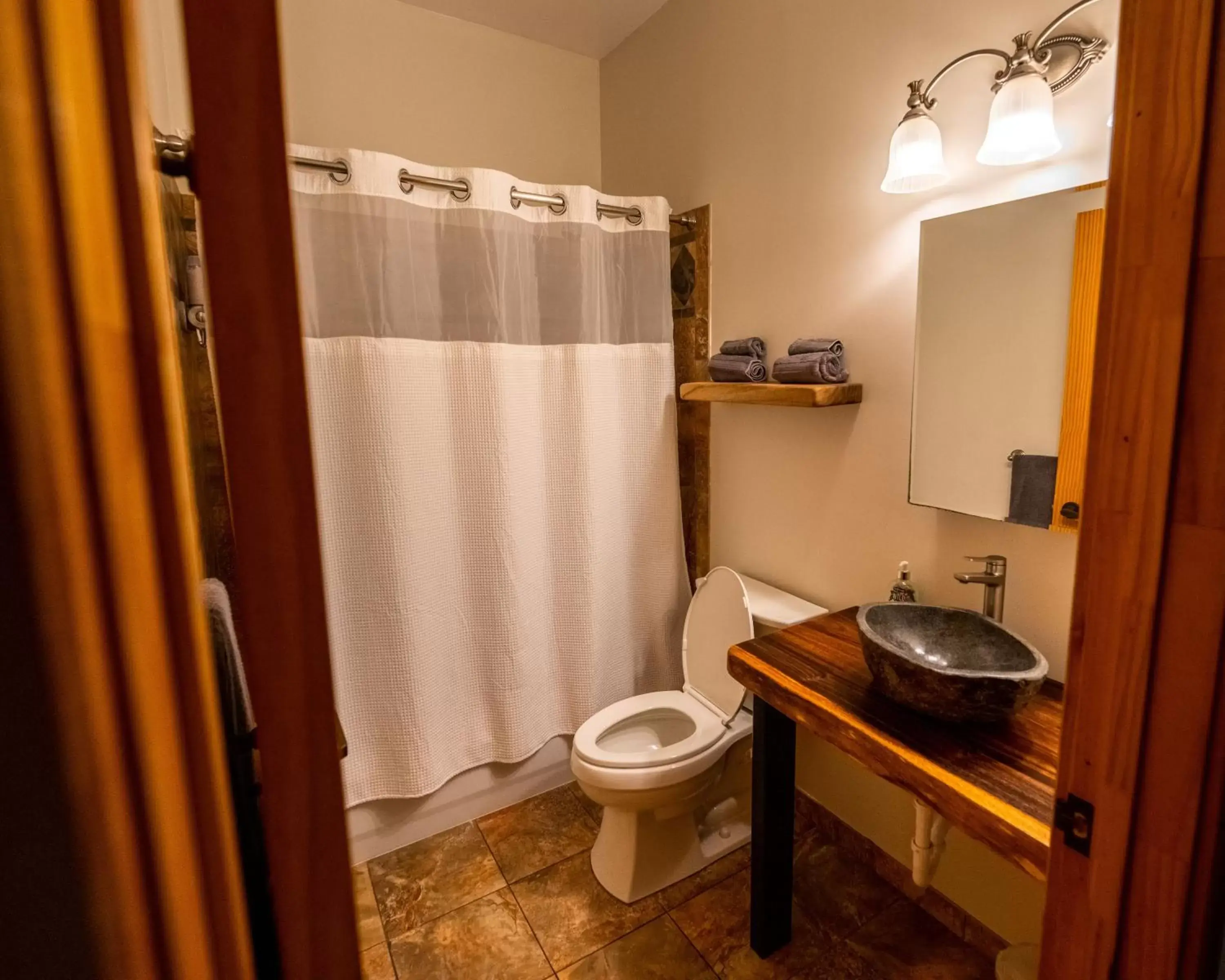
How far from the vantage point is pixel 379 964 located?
5.39 feet

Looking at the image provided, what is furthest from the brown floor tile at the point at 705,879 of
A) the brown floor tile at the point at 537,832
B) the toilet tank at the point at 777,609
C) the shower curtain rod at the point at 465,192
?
the shower curtain rod at the point at 465,192

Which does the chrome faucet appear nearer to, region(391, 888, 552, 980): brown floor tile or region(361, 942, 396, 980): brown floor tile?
region(391, 888, 552, 980): brown floor tile

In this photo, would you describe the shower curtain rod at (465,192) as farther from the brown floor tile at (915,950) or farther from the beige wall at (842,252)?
the brown floor tile at (915,950)

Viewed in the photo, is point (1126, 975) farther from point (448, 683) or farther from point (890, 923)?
point (448, 683)

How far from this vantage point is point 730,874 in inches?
75.3

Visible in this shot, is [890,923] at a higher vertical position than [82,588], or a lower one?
lower

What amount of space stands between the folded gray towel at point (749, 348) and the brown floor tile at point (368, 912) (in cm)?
178

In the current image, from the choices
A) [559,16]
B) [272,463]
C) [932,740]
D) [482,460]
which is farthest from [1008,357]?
[559,16]

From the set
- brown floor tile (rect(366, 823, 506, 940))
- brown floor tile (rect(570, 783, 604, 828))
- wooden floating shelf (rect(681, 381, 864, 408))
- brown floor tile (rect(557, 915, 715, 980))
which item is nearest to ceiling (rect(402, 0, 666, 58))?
wooden floating shelf (rect(681, 381, 864, 408))

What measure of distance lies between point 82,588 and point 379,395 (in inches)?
63.8

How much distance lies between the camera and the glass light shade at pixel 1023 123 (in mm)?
1228

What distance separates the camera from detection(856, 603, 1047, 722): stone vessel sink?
115 cm

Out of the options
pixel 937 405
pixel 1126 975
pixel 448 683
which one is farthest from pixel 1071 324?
→ pixel 448 683

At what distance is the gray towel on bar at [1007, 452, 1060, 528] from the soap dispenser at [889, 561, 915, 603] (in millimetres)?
291
